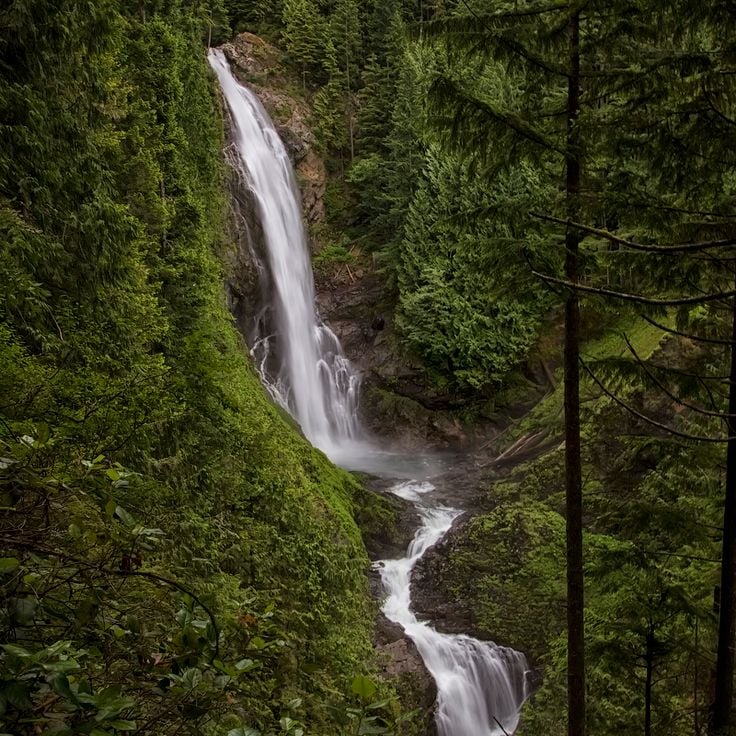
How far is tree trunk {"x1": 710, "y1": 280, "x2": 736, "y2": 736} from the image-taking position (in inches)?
212

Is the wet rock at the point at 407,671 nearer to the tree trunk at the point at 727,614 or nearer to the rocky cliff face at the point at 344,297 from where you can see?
the tree trunk at the point at 727,614

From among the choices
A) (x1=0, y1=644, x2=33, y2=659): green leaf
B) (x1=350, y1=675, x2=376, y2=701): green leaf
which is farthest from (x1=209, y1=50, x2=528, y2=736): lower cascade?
(x1=0, y1=644, x2=33, y2=659): green leaf

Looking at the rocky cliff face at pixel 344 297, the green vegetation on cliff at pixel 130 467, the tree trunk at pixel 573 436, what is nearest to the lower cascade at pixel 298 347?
the rocky cliff face at pixel 344 297

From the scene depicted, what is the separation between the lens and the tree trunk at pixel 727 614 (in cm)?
538

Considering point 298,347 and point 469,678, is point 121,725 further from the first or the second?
point 298,347

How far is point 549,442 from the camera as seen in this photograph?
17312 mm

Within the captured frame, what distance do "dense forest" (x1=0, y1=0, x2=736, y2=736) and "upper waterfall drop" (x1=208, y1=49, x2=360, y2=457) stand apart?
8.37m

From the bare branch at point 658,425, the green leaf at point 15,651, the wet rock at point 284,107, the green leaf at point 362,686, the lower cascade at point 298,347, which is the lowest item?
the green leaf at point 362,686

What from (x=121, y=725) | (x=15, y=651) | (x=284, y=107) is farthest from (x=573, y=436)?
(x=284, y=107)

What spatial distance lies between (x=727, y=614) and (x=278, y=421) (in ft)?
30.8

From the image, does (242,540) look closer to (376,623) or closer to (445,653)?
(376,623)

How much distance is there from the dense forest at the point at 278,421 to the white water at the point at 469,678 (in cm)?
54

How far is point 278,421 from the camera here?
43.1ft

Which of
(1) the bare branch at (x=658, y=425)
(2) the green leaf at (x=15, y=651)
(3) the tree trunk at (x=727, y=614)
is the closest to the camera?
(2) the green leaf at (x=15, y=651)
